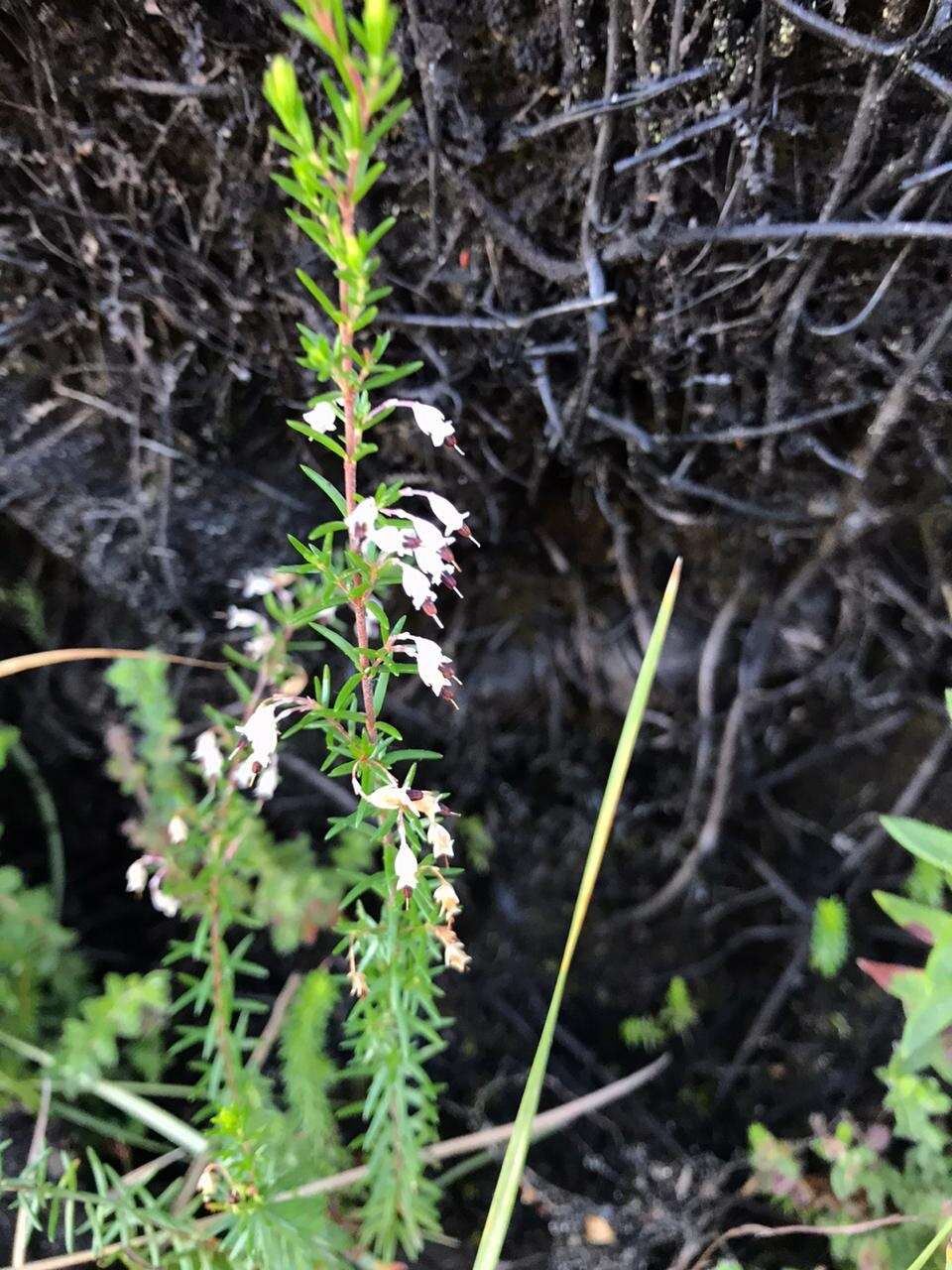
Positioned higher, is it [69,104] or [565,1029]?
[69,104]

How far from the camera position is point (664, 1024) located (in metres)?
1.65

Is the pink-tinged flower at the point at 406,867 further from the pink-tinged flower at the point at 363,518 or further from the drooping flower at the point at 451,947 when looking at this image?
the pink-tinged flower at the point at 363,518

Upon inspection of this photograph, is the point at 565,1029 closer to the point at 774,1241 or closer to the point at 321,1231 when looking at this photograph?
the point at 774,1241

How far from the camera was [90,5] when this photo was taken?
3.19 feet

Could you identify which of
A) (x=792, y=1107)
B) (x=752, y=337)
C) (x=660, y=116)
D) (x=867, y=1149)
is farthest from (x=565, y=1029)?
(x=660, y=116)

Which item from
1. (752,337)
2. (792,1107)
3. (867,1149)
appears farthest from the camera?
(792,1107)

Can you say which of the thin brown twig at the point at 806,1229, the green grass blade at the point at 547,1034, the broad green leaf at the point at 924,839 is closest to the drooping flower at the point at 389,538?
the green grass blade at the point at 547,1034

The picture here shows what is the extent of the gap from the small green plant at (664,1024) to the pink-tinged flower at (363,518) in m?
1.35

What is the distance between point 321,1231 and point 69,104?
154 centimetres

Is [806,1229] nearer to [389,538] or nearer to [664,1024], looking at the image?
[664,1024]

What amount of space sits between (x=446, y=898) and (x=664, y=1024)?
1.10m

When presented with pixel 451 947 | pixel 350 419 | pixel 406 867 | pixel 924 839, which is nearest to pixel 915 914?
pixel 924 839

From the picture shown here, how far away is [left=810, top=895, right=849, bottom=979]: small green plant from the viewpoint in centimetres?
153

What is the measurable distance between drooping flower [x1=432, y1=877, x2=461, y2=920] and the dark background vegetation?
0.77 metres
